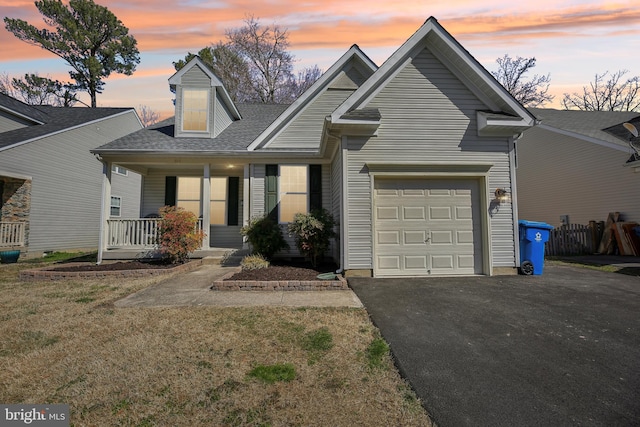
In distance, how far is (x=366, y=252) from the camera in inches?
270

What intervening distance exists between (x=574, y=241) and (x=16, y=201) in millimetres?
24669

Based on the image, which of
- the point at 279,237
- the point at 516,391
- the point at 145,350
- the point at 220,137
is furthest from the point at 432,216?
the point at 220,137

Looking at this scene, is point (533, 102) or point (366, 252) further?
point (533, 102)

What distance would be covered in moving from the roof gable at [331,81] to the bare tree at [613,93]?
31905 millimetres

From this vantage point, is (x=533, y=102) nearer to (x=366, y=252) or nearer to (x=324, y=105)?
(x=324, y=105)

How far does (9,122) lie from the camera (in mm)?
14469

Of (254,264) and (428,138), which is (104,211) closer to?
(254,264)

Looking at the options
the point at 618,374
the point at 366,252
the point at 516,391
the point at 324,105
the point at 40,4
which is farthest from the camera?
the point at 40,4

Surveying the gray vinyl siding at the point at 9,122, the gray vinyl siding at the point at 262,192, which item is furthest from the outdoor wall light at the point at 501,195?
the gray vinyl siding at the point at 9,122

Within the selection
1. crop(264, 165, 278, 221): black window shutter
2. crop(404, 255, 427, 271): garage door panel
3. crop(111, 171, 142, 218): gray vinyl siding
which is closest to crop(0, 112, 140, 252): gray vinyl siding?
crop(111, 171, 142, 218): gray vinyl siding

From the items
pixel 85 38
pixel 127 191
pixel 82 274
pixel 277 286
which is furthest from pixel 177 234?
pixel 85 38

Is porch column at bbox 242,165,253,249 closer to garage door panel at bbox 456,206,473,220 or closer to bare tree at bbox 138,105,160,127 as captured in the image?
garage door panel at bbox 456,206,473,220

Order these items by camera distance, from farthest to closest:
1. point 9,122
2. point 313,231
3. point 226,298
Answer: point 9,122 → point 313,231 → point 226,298

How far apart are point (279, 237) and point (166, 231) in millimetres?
3506
